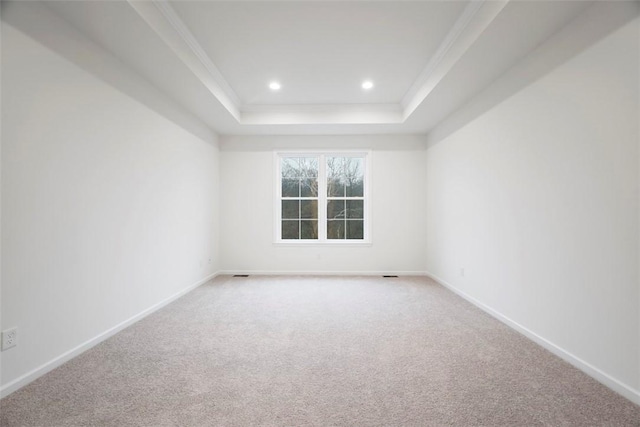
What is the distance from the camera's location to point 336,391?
6.08ft

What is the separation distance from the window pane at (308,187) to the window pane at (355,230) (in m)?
0.84

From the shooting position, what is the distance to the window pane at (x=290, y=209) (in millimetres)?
5605

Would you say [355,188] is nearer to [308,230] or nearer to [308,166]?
[308,166]

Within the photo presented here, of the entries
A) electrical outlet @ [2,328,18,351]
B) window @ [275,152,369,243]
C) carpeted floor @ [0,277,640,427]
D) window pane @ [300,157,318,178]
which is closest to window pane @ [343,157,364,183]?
window @ [275,152,369,243]

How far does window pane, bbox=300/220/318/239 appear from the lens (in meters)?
5.60

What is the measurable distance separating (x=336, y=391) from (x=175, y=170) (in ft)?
10.5

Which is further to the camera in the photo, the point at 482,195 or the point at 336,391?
the point at 482,195

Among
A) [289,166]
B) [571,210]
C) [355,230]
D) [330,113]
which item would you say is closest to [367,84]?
[330,113]

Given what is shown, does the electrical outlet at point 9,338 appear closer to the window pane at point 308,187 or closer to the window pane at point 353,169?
the window pane at point 308,187

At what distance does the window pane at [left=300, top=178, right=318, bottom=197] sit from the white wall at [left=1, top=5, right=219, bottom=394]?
2418 millimetres

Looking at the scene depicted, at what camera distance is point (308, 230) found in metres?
5.61

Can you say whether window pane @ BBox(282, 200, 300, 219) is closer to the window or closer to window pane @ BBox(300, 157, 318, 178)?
the window

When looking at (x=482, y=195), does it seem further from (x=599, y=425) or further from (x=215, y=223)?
(x=215, y=223)

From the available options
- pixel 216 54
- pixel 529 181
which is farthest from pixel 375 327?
pixel 216 54
